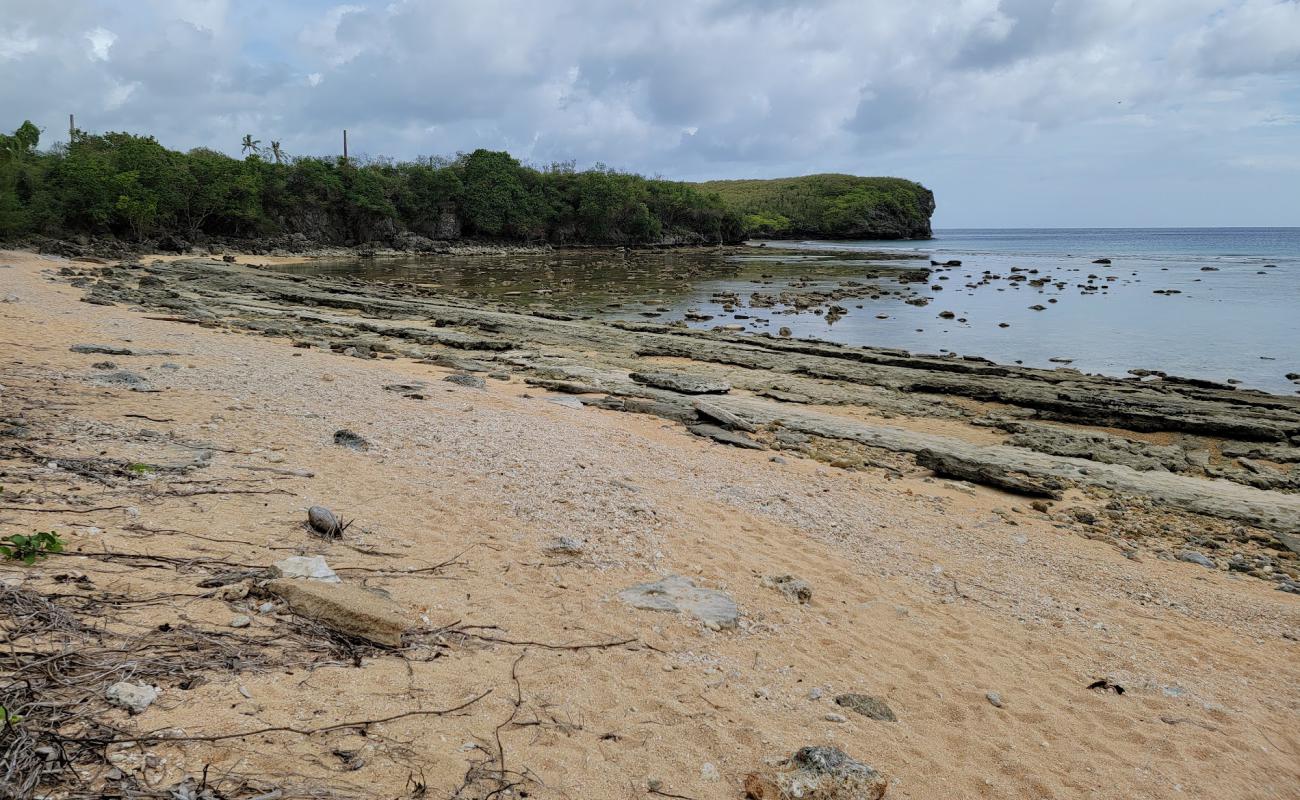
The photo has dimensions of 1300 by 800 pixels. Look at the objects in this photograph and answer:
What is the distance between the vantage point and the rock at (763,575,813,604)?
6383 mm

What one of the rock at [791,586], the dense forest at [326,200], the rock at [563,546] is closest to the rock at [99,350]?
the rock at [563,546]

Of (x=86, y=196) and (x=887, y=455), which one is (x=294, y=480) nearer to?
(x=887, y=455)

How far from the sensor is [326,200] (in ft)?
222

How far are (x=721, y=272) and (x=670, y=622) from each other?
164ft

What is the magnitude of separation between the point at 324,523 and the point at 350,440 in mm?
3003

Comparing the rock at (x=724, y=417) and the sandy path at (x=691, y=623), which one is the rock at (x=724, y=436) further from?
the sandy path at (x=691, y=623)

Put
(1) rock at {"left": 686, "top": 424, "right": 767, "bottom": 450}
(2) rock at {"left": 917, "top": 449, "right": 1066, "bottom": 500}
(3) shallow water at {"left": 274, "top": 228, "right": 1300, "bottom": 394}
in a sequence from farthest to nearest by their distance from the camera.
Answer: (3) shallow water at {"left": 274, "top": 228, "right": 1300, "bottom": 394}, (1) rock at {"left": 686, "top": 424, "right": 767, "bottom": 450}, (2) rock at {"left": 917, "top": 449, "right": 1066, "bottom": 500}

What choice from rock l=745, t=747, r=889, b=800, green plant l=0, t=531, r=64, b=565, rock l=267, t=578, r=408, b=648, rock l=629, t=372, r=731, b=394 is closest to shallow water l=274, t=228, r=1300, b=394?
rock l=629, t=372, r=731, b=394

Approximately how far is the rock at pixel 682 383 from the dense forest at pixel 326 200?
41.4 m

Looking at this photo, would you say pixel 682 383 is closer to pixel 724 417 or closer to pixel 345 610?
pixel 724 417

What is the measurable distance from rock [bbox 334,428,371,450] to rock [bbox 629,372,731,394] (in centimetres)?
748

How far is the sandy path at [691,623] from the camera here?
3.89 meters

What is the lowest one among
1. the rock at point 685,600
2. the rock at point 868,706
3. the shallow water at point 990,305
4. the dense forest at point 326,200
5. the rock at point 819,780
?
the rock at point 868,706

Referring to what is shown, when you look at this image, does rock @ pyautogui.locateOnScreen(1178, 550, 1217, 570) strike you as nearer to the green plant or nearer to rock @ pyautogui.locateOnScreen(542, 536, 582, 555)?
rock @ pyautogui.locateOnScreen(542, 536, 582, 555)
